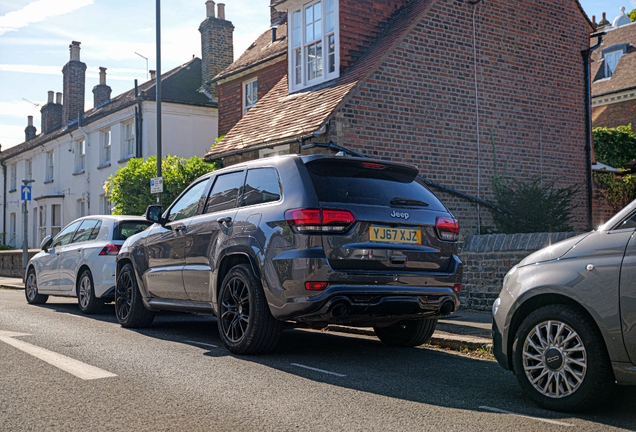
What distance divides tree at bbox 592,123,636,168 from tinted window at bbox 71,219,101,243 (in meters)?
24.0

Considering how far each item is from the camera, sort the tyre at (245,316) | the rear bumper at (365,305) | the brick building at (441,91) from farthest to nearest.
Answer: the brick building at (441,91) < the tyre at (245,316) < the rear bumper at (365,305)

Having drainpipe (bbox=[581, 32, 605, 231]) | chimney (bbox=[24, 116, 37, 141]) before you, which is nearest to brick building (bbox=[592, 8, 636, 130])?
drainpipe (bbox=[581, 32, 605, 231])

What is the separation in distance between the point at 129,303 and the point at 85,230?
3394mm

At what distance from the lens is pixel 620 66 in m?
36.5

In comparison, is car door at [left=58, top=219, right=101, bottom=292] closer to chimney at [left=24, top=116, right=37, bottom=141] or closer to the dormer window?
the dormer window

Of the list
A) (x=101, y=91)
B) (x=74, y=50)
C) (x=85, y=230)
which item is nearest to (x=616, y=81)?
(x=101, y=91)

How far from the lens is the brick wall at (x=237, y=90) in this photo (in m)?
20.6

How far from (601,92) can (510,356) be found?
33.5 meters

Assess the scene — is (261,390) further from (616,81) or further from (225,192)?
(616,81)

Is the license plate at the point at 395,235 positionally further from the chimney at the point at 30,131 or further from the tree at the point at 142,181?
the chimney at the point at 30,131

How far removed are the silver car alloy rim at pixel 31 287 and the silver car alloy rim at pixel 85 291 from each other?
2397 mm

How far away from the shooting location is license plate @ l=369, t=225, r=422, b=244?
639cm

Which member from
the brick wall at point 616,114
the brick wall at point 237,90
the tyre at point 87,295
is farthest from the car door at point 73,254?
the brick wall at point 616,114

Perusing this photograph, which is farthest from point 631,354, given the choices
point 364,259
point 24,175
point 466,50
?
point 24,175
